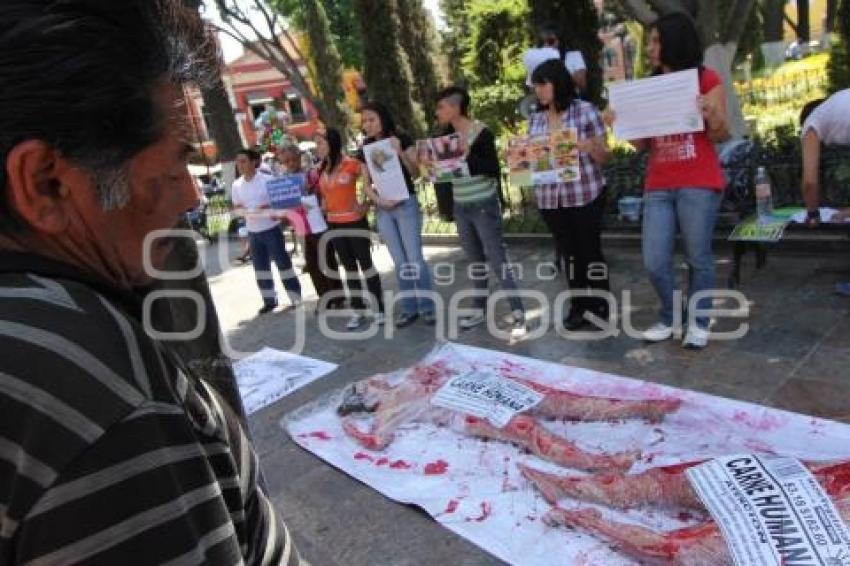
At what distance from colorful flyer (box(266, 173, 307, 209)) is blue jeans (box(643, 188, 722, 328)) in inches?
133

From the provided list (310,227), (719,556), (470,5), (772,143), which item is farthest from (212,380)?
(470,5)

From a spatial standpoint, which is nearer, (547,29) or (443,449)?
(443,449)

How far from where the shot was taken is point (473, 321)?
5.78m

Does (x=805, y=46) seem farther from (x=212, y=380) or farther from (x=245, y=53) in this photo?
(x=245, y=53)

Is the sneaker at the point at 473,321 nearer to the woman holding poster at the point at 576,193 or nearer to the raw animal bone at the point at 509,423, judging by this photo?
the woman holding poster at the point at 576,193

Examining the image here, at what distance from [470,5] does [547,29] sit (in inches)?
299

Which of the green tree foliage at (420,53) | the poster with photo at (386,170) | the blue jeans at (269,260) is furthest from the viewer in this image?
the green tree foliage at (420,53)

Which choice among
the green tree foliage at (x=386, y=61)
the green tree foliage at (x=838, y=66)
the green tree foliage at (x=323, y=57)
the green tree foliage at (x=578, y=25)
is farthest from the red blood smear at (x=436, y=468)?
the green tree foliage at (x=323, y=57)

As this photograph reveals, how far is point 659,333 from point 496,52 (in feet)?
34.6

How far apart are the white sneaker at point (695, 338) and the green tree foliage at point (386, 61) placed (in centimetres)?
1090

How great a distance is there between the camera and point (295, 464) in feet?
12.9

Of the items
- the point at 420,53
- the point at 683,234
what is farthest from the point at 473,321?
the point at 420,53

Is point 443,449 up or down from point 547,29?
down

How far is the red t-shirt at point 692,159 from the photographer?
13.8 ft
